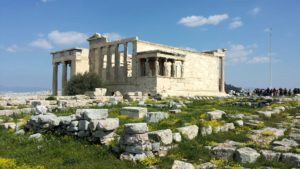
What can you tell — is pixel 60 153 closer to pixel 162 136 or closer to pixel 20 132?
pixel 162 136

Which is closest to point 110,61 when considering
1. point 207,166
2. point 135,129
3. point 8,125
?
point 8,125

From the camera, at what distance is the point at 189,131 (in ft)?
37.0

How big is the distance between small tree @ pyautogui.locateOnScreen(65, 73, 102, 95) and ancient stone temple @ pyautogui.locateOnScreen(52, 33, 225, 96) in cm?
417

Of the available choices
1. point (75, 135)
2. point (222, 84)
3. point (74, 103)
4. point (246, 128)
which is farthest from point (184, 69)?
point (75, 135)

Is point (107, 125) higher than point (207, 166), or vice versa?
point (107, 125)

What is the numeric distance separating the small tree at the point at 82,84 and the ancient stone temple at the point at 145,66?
13.7 ft

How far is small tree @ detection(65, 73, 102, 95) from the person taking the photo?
42.3 metres

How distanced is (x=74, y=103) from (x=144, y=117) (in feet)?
38.5

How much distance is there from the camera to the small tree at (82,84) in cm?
4228

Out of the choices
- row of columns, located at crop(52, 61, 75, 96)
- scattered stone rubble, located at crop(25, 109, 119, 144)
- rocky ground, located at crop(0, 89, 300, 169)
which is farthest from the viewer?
row of columns, located at crop(52, 61, 75, 96)

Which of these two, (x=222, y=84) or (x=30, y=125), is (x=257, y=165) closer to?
(x=30, y=125)

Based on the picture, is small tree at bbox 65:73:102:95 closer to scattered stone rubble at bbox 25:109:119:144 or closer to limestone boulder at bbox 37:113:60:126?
scattered stone rubble at bbox 25:109:119:144

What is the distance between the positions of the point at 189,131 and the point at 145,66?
115 feet

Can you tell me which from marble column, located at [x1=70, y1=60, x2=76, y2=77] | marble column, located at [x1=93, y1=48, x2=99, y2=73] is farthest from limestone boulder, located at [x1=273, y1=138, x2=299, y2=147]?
marble column, located at [x1=93, y1=48, x2=99, y2=73]
